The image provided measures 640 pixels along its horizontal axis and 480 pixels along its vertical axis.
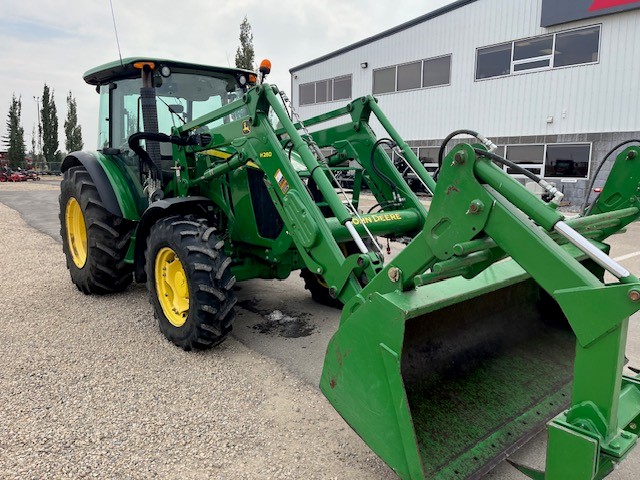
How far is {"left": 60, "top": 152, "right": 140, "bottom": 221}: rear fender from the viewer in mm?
4855

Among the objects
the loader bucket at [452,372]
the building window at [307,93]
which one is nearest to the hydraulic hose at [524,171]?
the loader bucket at [452,372]

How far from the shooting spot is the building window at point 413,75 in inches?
647

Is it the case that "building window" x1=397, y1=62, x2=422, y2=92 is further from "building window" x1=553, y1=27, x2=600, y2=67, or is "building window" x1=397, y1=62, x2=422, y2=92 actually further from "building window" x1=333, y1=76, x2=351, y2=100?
"building window" x1=553, y1=27, x2=600, y2=67

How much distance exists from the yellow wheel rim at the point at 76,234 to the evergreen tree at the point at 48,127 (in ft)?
138

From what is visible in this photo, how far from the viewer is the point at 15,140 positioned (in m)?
37.9

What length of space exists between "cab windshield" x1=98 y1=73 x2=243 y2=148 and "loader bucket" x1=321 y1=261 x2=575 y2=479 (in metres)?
2.95

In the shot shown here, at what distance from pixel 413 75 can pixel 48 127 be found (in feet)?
120

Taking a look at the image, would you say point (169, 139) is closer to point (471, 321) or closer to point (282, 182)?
point (282, 182)

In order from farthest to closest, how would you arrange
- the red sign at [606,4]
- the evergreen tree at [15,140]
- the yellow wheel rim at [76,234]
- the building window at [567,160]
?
the evergreen tree at [15,140] < the building window at [567,160] < the red sign at [606,4] < the yellow wheel rim at [76,234]

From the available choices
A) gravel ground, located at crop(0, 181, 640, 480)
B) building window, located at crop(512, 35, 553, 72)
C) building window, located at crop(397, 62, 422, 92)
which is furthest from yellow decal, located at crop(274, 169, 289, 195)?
building window, located at crop(397, 62, 422, 92)

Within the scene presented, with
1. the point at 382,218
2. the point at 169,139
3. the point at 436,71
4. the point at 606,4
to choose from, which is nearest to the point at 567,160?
the point at 606,4

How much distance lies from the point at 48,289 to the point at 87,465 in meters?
3.74

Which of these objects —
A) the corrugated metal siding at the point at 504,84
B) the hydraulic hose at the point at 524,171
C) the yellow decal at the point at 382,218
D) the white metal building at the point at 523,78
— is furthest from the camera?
the white metal building at the point at 523,78

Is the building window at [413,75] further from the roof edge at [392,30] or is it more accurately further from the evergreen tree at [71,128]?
the evergreen tree at [71,128]
